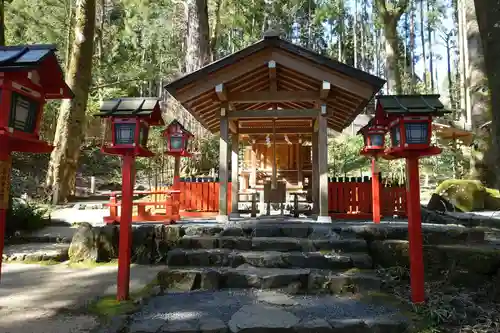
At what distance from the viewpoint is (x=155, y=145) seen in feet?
52.5

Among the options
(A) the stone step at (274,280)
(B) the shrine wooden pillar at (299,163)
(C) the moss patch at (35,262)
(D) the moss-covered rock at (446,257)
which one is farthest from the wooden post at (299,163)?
(C) the moss patch at (35,262)

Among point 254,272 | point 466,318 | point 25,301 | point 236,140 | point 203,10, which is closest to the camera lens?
point 466,318

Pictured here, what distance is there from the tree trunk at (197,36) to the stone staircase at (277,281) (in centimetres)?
921

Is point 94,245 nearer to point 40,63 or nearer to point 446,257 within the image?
point 40,63

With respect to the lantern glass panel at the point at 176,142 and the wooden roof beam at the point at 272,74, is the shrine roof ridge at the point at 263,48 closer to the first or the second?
the wooden roof beam at the point at 272,74

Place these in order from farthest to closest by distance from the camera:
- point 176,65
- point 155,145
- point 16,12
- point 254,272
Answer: point 176,65, point 16,12, point 155,145, point 254,272

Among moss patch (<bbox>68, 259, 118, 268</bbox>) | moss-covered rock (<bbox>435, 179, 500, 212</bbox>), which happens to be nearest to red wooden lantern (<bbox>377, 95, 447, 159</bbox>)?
moss patch (<bbox>68, 259, 118, 268</bbox>)

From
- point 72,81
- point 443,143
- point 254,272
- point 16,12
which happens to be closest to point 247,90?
point 254,272

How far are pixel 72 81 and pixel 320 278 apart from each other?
479 inches

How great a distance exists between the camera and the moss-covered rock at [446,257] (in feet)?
16.0

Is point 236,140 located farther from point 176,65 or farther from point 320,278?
point 176,65

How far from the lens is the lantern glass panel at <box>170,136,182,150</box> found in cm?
804

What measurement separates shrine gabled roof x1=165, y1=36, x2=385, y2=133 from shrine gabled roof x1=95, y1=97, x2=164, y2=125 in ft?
7.19

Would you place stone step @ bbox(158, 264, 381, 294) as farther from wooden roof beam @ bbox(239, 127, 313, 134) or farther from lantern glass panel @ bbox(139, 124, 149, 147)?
wooden roof beam @ bbox(239, 127, 313, 134)
